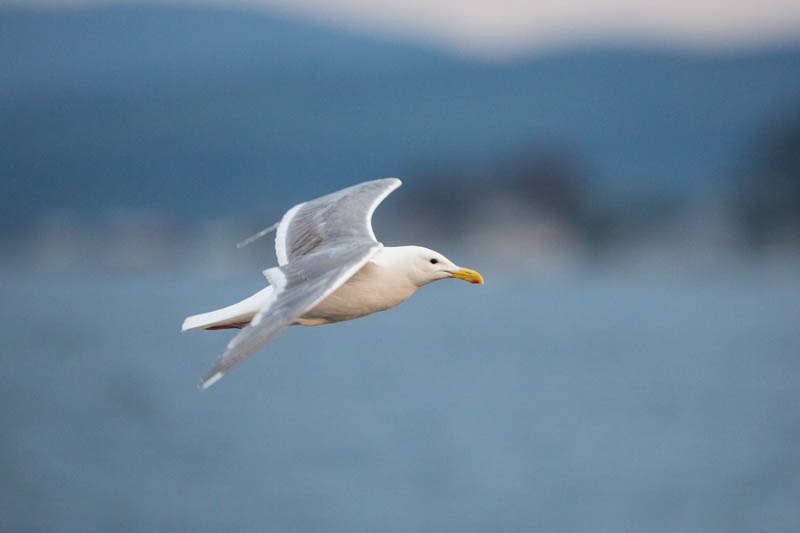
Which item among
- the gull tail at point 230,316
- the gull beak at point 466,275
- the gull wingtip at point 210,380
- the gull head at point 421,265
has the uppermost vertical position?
the gull head at point 421,265

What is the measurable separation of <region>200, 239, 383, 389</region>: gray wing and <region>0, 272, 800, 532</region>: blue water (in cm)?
2138

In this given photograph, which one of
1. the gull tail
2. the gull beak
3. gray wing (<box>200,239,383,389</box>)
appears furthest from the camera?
the gull beak

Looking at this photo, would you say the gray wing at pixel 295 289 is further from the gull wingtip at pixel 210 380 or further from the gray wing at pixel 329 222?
the gray wing at pixel 329 222

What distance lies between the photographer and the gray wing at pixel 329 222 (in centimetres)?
1130

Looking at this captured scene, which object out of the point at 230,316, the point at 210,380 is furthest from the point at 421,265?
the point at 210,380

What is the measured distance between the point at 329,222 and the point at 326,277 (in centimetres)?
216

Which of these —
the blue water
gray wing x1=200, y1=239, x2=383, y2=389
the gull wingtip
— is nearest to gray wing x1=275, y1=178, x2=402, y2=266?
gray wing x1=200, y1=239, x2=383, y2=389

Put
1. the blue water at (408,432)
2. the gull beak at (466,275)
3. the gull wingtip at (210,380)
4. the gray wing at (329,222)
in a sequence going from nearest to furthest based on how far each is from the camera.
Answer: the gull wingtip at (210,380), the gull beak at (466,275), the gray wing at (329,222), the blue water at (408,432)

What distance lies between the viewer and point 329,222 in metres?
11.7

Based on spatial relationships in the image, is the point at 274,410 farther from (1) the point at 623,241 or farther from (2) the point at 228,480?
(1) the point at 623,241

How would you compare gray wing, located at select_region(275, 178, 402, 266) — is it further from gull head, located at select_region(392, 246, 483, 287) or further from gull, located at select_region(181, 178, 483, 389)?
gull head, located at select_region(392, 246, 483, 287)

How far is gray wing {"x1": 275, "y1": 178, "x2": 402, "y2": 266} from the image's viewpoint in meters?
11.3

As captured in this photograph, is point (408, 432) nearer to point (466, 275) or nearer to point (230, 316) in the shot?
point (466, 275)

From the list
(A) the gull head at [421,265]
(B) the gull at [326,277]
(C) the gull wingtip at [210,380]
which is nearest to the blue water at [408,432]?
(B) the gull at [326,277]
